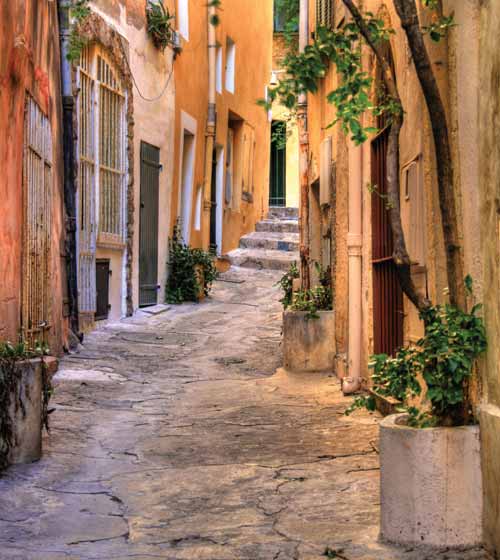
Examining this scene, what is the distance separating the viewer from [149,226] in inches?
530

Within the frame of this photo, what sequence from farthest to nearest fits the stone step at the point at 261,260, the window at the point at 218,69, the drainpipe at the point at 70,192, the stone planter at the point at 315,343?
the stone step at the point at 261,260 → the window at the point at 218,69 → the drainpipe at the point at 70,192 → the stone planter at the point at 315,343

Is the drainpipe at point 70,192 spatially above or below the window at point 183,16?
below

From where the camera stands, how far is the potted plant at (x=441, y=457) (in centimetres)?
380

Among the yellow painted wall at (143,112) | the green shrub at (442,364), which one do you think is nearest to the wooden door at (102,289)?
the yellow painted wall at (143,112)

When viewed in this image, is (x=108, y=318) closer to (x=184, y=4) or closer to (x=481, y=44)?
(x=184, y=4)

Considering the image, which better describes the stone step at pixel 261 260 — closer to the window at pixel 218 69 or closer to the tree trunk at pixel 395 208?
the window at pixel 218 69

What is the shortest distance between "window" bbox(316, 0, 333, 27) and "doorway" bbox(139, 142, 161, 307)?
347 centimetres

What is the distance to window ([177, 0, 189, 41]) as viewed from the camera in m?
14.9

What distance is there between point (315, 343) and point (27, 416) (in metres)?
4.26

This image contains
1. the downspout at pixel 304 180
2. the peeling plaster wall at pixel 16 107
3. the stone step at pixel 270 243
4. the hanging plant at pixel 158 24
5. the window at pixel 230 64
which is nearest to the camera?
the peeling plaster wall at pixel 16 107

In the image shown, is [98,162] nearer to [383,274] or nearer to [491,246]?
[383,274]

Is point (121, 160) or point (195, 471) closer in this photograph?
point (195, 471)

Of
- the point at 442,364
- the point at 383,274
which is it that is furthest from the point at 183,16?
the point at 442,364

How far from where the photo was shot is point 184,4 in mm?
14922
